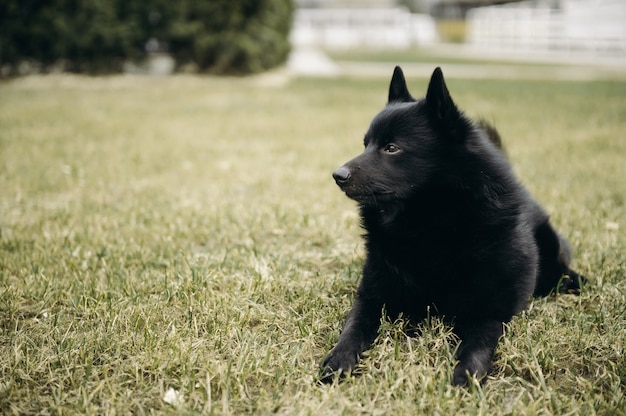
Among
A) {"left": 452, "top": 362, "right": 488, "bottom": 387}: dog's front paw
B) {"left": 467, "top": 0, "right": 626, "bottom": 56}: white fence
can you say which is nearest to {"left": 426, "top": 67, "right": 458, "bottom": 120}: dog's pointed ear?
{"left": 452, "top": 362, "right": 488, "bottom": 387}: dog's front paw

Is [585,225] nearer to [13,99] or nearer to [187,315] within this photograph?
[187,315]

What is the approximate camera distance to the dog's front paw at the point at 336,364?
183 cm

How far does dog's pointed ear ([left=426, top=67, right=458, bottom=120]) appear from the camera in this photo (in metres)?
1.99

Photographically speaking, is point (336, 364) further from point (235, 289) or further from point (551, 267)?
point (551, 267)

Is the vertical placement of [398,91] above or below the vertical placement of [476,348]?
above

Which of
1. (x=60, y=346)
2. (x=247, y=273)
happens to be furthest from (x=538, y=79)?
(x=60, y=346)

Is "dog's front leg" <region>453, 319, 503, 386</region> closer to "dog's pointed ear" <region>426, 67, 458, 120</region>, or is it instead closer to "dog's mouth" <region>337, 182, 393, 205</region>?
"dog's mouth" <region>337, 182, 393, 205</region>

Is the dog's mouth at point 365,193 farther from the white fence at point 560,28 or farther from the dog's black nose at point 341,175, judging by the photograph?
the white fence at point 560,28

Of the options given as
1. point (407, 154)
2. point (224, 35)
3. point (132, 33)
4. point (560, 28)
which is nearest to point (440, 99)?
point (407, 154)

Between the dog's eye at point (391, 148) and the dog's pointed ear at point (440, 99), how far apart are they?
0.20 meters

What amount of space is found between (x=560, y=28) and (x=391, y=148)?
29411 mm

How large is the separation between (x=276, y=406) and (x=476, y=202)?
103 centimetres

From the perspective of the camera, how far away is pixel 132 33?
1225cm

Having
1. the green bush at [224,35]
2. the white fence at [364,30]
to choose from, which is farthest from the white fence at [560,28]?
the green bush at [224,35]
